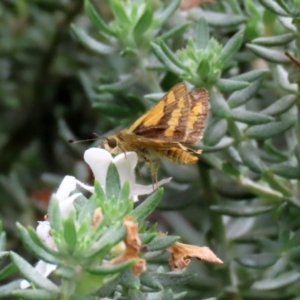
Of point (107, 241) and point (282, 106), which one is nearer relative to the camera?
point (107, 241)

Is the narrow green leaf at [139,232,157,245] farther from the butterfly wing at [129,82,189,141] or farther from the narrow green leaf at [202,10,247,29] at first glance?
the narrow green leaf at [202,10,247,29]

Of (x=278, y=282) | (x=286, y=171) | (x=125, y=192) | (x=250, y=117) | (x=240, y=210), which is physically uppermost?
(x=125, y=192)

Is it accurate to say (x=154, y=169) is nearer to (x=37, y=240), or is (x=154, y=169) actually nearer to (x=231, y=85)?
(x=231, y=85)

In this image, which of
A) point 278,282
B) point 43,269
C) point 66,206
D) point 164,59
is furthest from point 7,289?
point 278,282

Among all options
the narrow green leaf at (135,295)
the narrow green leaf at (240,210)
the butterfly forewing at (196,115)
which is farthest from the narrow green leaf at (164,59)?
the narrow green leaf at (135,295)

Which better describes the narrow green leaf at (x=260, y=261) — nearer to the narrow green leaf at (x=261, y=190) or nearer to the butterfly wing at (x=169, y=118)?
the narrow green leaf at (x=261, y=190)

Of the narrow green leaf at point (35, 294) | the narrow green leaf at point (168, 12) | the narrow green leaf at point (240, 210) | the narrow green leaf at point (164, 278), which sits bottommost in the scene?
the narrow green leaf at point (240, 210)
